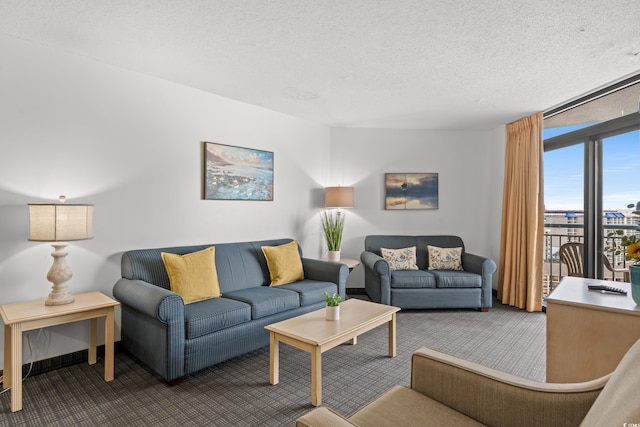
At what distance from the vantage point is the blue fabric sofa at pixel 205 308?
2508 mm

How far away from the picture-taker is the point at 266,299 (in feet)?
10.4

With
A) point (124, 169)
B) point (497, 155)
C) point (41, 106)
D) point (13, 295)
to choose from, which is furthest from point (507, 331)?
point (41, 106)

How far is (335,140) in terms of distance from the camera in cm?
541

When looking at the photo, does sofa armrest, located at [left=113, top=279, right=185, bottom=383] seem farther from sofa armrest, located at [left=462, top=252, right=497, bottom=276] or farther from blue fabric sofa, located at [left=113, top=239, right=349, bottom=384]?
sofa armrest, located at [left=462, top=252, right=497, bottom=276]

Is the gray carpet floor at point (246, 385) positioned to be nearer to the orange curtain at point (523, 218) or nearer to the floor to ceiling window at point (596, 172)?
the orange curtain at point (523, 218)

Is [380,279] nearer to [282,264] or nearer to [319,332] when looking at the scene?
[282,264]

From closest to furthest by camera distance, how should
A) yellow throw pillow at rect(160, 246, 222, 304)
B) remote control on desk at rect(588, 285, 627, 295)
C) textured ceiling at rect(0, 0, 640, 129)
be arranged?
remote control on desk at rect(588, 285, 627, 295) → textured ceiling at rect(0, 0, 640, 129) → yellow throw pillow at rect(160, 246, 222, 304)

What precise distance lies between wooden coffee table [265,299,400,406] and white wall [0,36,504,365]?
1.65 m

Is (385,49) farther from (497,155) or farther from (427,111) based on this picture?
(497,155)

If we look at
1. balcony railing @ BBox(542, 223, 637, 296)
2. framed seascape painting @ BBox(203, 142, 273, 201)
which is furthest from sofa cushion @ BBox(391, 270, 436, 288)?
framed seascape painting @ BBox(203, 142, 273, 201)

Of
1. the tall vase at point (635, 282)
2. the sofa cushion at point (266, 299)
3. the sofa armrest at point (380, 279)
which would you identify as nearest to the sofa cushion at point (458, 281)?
the sofa armrest at point (380, 279)

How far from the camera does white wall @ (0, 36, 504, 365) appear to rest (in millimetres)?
Result: 2678

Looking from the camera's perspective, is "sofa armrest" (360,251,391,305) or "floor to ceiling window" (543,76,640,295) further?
"sofa armrest" (360,251,391,305)

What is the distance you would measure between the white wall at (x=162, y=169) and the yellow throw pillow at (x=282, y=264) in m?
0.48
